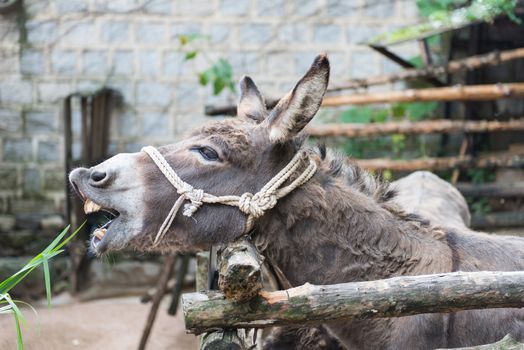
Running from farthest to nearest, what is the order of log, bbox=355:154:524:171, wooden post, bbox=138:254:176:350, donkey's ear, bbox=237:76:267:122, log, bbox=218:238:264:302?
log, bbox=355:154:524:171, wooden post, bbox=138:254:176:350, donkey's ear, bbox=237:76:267:122, log, bbox=218:238:264:302

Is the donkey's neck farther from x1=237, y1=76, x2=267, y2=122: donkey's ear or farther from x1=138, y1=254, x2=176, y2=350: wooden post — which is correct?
x1=138, y1=254, x2=176, y2=350: wooden post

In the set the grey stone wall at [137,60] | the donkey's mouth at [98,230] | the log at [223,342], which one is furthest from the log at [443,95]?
the log at [223,342]

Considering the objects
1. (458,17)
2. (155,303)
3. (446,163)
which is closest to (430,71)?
(458,17)

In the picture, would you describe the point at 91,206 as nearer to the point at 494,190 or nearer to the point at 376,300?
the point at 376,300

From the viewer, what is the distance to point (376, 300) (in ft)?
7.50

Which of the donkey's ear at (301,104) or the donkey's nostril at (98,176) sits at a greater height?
the donkey's ear at (301,104)

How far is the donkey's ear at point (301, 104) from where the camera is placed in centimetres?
264

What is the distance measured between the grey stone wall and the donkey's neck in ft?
17.2

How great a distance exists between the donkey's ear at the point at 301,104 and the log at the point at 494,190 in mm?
4732

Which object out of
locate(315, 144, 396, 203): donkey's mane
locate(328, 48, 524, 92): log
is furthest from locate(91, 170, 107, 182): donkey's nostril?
locate(328, 48, 524, 92): log

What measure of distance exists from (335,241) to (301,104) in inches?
23.5

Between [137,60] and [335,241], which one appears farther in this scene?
[137,60]

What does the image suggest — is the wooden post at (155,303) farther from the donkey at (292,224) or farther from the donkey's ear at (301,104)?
the donkey's ear at (301,104)

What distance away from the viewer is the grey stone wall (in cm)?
802
